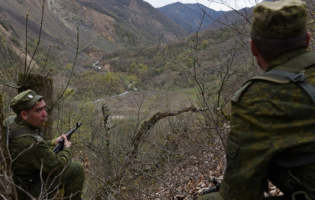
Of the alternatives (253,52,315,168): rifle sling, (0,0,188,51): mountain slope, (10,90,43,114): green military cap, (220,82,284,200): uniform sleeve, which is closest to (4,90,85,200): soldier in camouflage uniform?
(10,90,43,114): green military cap

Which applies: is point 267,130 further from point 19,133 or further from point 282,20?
point 19,133

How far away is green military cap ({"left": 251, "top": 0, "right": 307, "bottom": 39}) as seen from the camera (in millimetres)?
1447

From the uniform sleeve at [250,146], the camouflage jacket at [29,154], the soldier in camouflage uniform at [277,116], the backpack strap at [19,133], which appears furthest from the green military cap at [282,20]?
the backpack strap at [19,133]

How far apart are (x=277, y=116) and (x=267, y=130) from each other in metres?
0.08

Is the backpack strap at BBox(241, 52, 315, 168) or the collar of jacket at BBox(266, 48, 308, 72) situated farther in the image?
the collar of jacket at BBox(266, 48, 308, 72)

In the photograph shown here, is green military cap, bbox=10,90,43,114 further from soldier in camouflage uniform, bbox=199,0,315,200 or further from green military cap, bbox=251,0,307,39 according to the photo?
green military cap, bbox=251,0,307,39

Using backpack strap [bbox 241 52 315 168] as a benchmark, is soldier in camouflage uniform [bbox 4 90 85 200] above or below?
below

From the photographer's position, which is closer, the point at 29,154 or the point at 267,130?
the point at 267,130

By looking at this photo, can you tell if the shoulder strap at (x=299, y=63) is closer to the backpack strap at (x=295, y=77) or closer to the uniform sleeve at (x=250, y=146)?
the backpack strap at (x=295, y=77)

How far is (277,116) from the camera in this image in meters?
1.39

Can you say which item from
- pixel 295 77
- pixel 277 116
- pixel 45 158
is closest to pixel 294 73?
pixel 295 77

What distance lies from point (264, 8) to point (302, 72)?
38 centimetres

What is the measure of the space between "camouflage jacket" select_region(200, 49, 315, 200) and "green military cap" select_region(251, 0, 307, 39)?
117mm

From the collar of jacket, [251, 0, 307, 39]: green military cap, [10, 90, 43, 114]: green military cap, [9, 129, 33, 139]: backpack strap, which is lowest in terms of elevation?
[9, 129, 33, 139]: backpack strap
